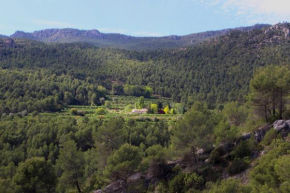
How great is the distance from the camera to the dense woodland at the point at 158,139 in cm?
2488

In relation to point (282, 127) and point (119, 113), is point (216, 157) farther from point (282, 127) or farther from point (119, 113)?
point (119, 113)

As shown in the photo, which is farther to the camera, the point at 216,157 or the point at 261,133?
the point at 261,133

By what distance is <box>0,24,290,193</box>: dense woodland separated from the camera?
81.6 feet

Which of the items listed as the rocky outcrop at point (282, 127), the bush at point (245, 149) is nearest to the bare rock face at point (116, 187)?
the bush at point (245, 149)

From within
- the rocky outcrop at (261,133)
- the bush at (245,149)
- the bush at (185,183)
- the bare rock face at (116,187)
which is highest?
the rocky outcrop at (261,133)

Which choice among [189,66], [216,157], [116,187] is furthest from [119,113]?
[189,66]

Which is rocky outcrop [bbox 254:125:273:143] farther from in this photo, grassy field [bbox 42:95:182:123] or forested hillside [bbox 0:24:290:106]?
forested hillside [bbox 0:24:290:106]

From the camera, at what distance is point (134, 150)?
27297mm

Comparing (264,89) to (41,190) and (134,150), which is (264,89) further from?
(41,190)

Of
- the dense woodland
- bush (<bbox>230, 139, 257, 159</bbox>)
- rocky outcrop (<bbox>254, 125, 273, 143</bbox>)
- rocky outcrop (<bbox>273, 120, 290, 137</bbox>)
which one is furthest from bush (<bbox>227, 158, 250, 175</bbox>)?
rocky outcrop (<bbox>273, 120, 290, 137</bbox>)

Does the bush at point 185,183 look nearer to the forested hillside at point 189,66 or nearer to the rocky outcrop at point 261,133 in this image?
the rocky outcrop at point 261,133

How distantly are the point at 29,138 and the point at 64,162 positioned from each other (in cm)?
2971

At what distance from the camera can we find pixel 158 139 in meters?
54.9

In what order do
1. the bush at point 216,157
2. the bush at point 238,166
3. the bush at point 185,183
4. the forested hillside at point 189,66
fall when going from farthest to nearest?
the forested hillside at point 189,66 → the bush at point 216,157 → the bush at point 238,166 → the bush at point 185,183
